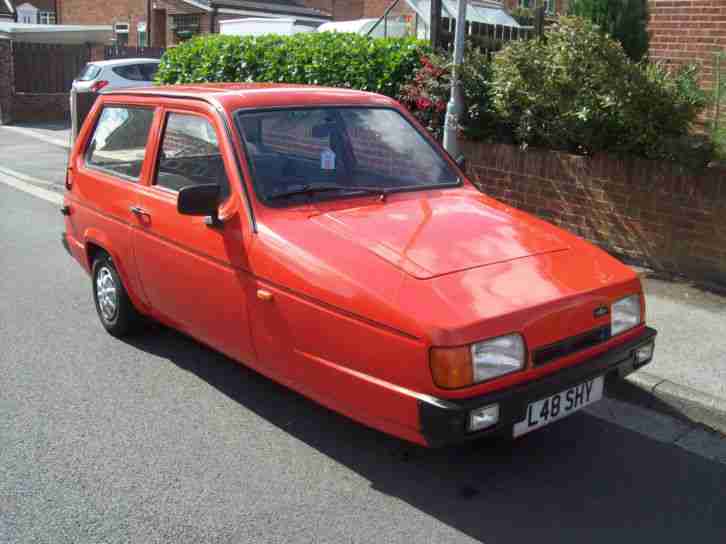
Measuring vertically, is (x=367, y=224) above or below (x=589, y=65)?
below

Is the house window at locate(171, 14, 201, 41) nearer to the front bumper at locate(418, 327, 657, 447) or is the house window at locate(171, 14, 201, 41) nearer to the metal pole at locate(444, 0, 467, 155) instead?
the metal pole at locate(444, 0, 467, 155)

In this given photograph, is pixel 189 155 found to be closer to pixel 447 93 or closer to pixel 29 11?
pixel 447 93

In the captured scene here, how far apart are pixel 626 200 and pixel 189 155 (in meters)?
4.28

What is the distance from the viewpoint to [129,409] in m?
4.81

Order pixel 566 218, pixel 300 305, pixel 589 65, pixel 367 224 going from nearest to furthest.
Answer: pixel 300 305 → pixel 367 224 → pixel 589 65 → pixel 566 218

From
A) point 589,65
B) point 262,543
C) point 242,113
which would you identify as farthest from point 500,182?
point 262,543

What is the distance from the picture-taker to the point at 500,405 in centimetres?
352

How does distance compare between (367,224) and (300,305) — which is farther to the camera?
(367,224)

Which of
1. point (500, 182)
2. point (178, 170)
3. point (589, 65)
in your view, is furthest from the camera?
point (500, 182)

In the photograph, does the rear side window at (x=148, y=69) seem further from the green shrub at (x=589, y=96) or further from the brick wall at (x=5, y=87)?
the green shrub at (x=589, y=96)

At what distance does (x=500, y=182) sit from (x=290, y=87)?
387cm

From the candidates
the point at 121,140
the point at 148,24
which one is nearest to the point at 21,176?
the point at 121,140

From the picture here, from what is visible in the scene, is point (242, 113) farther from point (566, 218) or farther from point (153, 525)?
point (566, 218)

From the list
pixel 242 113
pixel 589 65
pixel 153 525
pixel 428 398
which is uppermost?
pixel 589 65
